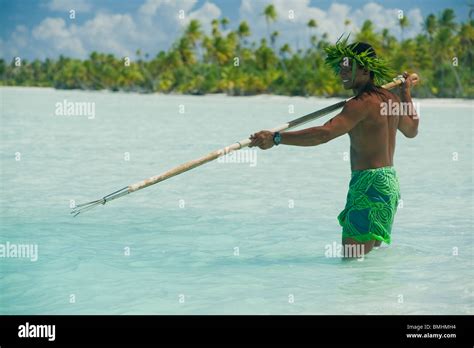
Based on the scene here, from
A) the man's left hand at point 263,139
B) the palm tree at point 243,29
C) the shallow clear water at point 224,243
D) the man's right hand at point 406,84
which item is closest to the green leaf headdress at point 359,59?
the man's right hand at point 406,84

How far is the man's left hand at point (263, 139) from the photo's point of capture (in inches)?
221

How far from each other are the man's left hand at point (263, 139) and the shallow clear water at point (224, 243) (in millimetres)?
1151

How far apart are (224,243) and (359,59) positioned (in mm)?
2788

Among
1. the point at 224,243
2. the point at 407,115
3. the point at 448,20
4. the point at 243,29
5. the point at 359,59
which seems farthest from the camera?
the point at 243,29

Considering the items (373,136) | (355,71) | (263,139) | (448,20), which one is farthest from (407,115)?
(448,20)

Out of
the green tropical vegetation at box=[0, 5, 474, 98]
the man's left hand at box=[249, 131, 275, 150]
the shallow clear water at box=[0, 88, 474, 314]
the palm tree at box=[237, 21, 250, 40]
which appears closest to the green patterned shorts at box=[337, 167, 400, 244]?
the shallow clear water at box=[0, 88, 474, 314]

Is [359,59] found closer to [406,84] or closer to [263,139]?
[406,84]

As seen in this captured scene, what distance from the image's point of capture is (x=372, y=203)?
6.00 m

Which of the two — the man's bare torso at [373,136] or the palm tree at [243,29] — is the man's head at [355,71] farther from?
the palm tree at [243,29]

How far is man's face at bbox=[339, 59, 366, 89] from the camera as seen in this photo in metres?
5.98

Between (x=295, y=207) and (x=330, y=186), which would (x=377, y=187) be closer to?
(x=295, y=207)

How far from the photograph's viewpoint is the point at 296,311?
18.0ft

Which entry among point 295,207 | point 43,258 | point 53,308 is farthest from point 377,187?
point 295,207
